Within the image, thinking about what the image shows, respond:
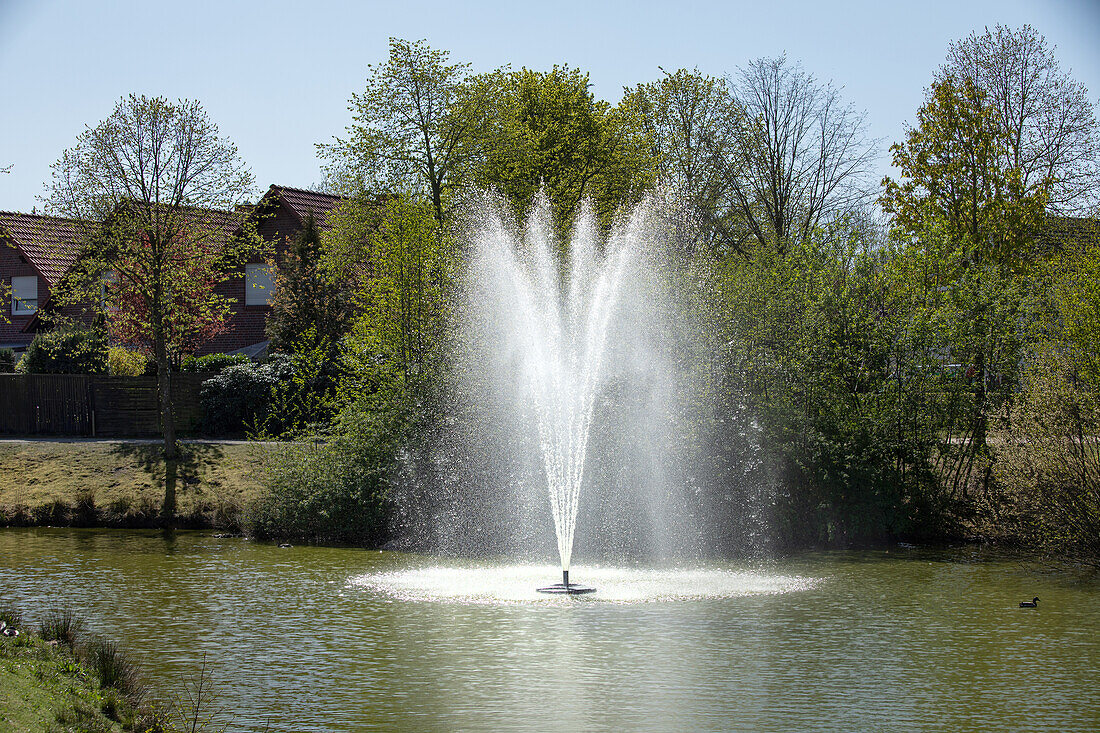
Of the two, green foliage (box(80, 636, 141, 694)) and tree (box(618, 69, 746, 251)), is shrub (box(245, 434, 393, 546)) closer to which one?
green foliage (box(80, 636, 141, 694))

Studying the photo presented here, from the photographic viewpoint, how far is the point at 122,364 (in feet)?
134

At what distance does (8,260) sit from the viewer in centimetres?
5897

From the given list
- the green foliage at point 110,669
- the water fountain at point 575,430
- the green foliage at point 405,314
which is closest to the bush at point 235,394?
the green foliage at point 405,314

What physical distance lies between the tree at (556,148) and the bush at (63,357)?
52.4ft

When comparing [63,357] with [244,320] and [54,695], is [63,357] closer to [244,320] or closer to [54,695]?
[244,320]

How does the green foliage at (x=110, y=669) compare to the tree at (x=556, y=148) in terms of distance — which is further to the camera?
the tree at (x=556, y=148)

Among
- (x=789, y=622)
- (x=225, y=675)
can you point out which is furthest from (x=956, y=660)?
(x=225, y=675)

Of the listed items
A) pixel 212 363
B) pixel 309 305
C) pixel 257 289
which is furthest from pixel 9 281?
pixel 309 305

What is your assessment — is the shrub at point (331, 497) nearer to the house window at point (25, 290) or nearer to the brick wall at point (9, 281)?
the brick wall at point (9, 281)

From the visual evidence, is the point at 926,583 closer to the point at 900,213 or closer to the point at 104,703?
the point at 104,703

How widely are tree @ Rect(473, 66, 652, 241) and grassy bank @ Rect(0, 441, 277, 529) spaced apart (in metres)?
13.3

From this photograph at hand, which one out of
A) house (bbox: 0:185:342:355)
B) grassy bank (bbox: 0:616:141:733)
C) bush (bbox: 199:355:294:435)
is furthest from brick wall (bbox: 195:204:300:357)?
grassy bank (bbox: 0:616:141:733)

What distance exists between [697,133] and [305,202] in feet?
64.4

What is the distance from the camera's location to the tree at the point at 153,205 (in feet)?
106
